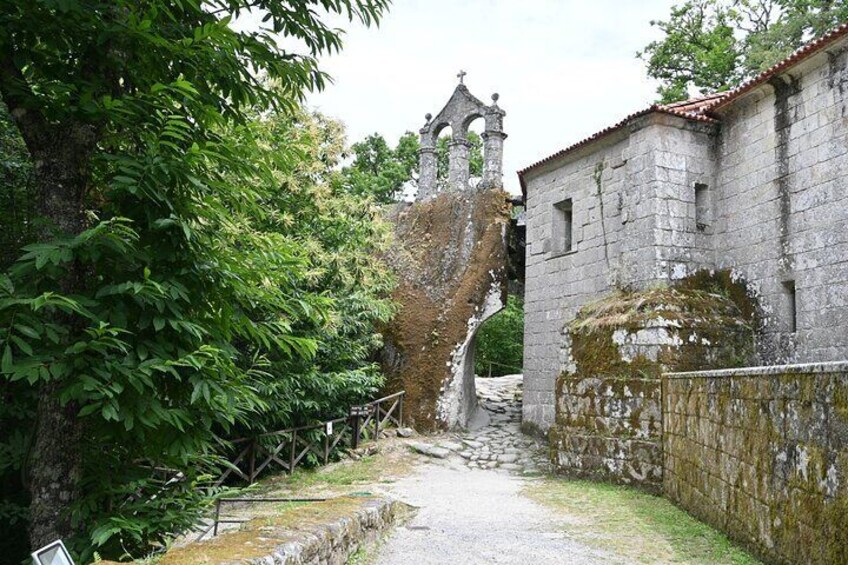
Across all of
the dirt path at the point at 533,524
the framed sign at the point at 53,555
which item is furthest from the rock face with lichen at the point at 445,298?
the framed sign at the point at 53,555

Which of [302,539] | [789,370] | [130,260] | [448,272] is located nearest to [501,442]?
[448,272]

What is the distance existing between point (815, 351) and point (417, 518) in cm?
566

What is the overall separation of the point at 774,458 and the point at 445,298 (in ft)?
35.0

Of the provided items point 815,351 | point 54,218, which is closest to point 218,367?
point 54,218

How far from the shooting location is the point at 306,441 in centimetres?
1114

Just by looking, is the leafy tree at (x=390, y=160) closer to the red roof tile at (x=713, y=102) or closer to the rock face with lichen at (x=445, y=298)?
the rock face with lichen at (x=445, y=298)

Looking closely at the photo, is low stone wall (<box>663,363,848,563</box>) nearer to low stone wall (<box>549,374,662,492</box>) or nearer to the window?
low stone wall (<box>549,374,662,492</box>)

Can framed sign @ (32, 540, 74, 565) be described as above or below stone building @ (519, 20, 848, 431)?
below

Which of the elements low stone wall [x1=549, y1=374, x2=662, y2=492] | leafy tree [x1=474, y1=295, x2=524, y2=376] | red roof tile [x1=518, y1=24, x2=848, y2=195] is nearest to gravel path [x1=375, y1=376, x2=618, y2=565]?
low stone wall [x1=549, y1=374, x2=662, y2=492]

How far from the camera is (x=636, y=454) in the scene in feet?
27.5

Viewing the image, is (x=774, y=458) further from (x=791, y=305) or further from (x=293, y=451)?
(x=293, y=451)

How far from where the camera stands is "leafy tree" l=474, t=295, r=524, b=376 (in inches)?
1021

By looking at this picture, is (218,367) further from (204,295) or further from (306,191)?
(306,191)

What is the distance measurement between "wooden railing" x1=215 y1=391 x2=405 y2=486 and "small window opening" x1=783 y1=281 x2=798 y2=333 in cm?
737
